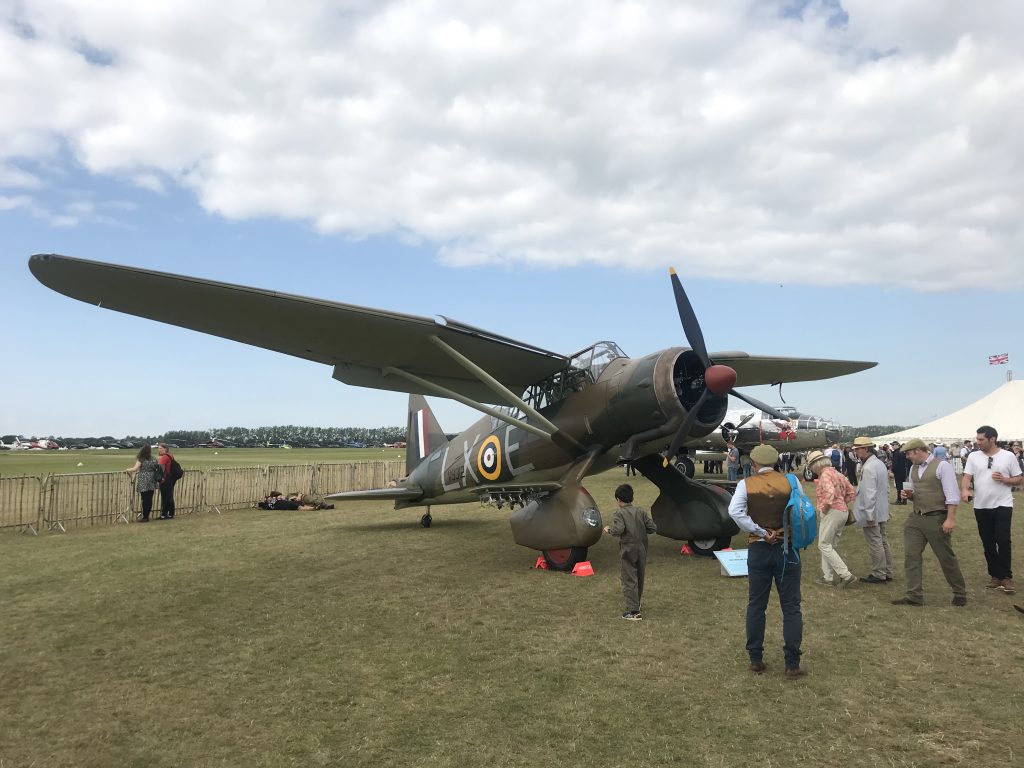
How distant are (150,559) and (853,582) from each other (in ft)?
34.1

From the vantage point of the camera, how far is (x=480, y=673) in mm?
5043

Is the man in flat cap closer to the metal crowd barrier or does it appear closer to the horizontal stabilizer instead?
the horizontal stabilizer

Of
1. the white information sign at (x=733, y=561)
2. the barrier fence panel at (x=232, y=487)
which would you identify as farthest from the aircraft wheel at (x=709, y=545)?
the barrier fence panel at (x=232, y=487)

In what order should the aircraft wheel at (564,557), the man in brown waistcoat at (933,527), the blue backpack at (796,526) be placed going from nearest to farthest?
the blue backpack at (796,526) < the man in brown waistcoat at (933,527) < the aircraft wheel at (564,557)

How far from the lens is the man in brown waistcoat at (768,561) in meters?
4.73

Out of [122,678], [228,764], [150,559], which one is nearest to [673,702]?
[228,764]

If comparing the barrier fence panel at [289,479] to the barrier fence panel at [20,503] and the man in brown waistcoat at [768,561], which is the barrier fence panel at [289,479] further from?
the man in brown waistcoat at [768,561]

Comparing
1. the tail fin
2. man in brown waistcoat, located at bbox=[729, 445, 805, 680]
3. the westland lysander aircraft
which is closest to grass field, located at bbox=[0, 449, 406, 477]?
the tail fin

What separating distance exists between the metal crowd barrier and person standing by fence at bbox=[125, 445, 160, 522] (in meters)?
0.28

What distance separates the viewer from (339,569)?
30.7ft

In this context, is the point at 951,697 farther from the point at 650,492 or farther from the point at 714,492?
the point at 650,492

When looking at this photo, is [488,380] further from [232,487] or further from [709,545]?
[232,487]

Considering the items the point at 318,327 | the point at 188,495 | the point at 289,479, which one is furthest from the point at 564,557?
the point at 289,479

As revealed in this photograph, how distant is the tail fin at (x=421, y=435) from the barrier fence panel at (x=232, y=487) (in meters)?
6.07
